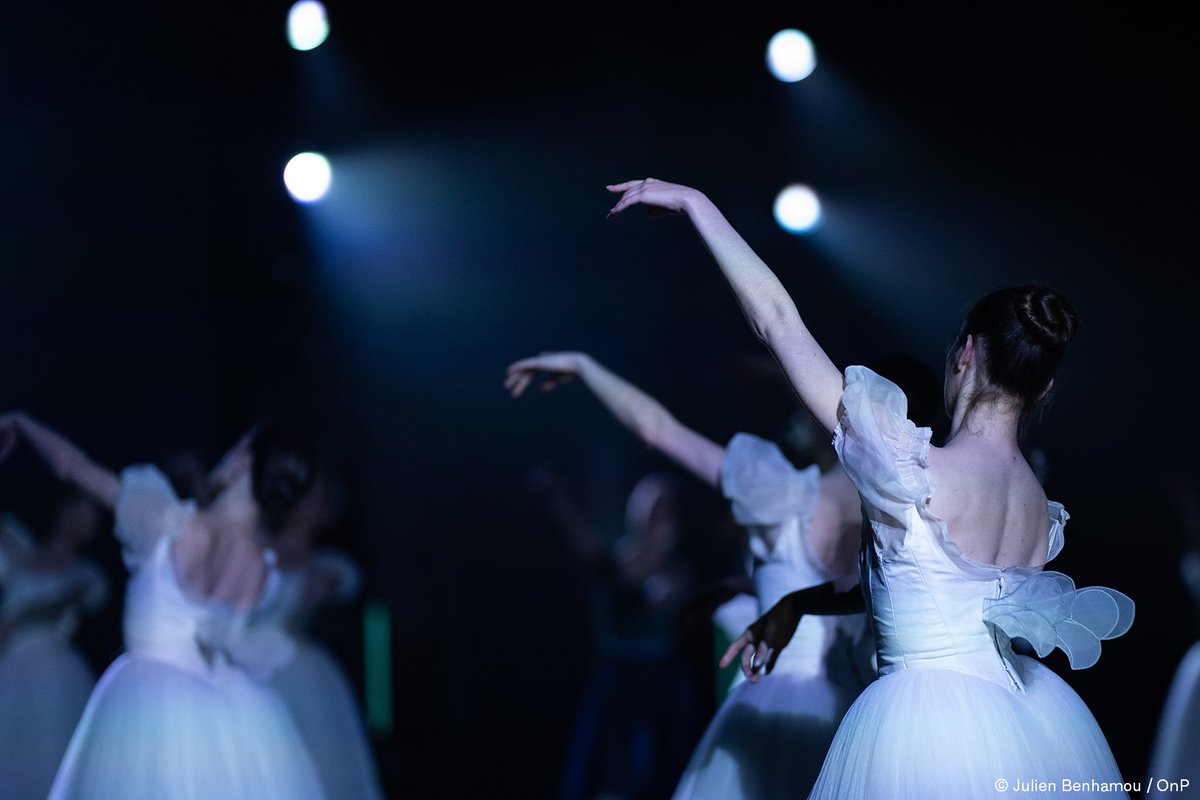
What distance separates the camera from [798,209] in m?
5.24

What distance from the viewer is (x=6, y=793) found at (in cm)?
386

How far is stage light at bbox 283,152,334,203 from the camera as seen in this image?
4863 mm

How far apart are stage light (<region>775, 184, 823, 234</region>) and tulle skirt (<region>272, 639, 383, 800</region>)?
2815 mm

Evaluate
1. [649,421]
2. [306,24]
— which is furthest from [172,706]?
[306,24]

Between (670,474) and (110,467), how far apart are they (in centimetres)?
311

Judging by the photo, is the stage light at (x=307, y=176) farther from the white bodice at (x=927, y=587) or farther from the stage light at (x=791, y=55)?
the white bodice at (x=927, y=587)

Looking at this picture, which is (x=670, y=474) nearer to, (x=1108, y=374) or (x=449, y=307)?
(x=449, y=307)

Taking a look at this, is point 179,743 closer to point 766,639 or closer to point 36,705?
point 36,705

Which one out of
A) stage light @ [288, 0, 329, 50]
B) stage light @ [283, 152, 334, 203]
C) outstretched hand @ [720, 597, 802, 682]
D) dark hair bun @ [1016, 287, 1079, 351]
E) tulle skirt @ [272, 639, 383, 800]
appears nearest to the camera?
dark hair bun @ [1016, 287, 1079, 351]

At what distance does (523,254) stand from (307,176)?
4.71 feet

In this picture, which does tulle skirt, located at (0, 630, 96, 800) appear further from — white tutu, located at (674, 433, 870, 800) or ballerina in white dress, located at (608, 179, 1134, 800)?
ballerina in white dress, located at (608, 179, 1134, 800)

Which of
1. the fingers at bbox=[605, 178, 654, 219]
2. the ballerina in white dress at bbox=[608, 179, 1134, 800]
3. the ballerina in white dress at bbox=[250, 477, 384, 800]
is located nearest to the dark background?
the ballerina in white dress at bbox=[250, 477, 384, 800]

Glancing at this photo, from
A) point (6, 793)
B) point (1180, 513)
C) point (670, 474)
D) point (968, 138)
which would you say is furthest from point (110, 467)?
point (1180, 513)

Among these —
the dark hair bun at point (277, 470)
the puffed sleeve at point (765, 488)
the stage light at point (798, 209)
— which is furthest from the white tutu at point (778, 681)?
the stage light at point (798, 209)
